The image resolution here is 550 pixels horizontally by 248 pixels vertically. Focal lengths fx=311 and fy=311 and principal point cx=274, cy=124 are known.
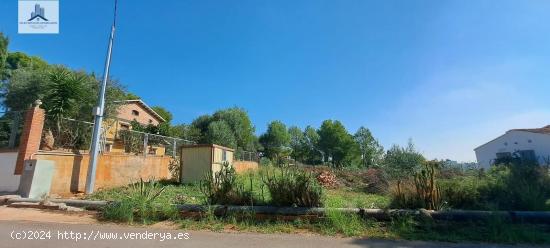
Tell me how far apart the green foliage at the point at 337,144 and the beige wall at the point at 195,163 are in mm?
41111

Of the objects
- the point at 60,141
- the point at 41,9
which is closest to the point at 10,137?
the point at 60,141

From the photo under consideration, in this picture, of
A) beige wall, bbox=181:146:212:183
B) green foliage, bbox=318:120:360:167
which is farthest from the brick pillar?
green foliage, bbox=318:120:360:167

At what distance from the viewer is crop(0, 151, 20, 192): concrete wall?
413 inches

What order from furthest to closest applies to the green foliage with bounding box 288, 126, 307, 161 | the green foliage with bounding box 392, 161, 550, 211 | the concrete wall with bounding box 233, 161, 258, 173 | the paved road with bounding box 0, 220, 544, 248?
A: the green foliage with bounding box 288, 126, 307, 161 → the concrete wall with bounding box 233, 161, 258, 173 → the green foliage with bounding box 392, 161, 550, 211 → the paved road with bounding box 0, 220, 544, 248

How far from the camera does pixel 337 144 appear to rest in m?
54.4

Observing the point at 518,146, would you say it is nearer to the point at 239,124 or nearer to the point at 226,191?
the point at 239,124

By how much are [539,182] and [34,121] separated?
52.1 ft

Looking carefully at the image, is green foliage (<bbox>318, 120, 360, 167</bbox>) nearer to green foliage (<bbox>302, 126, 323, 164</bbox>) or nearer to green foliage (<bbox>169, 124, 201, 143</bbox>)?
green foliage (<bbox>302, 126, 323, 164</bbox>)

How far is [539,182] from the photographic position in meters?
8.94

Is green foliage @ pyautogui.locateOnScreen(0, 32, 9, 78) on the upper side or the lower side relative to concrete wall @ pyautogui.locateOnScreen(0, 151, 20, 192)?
upper

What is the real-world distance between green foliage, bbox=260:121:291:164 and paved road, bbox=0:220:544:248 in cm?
4654

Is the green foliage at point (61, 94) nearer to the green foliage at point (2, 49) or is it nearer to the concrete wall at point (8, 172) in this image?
the concrete wall at point (8, 172)

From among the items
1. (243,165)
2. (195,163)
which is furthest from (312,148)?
(195,163)

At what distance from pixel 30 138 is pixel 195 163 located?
21.6 ft
